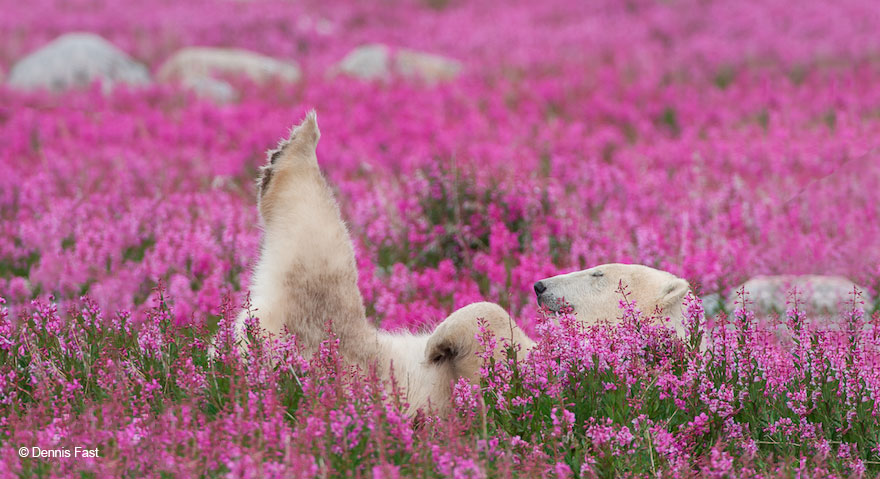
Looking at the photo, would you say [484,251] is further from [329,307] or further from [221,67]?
[221,67]

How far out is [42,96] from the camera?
14469 mm

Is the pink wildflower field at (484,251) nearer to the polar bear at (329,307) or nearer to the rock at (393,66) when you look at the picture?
the polar bear at (329,307)

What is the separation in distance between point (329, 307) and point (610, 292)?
1592 mm

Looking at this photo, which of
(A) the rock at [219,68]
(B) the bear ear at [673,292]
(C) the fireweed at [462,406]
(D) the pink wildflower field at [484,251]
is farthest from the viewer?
(A) the rock at [219,68]

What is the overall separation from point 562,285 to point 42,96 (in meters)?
11.4

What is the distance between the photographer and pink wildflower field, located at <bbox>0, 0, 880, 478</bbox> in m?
3.63

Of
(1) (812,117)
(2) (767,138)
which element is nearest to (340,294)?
(2) (767,138)

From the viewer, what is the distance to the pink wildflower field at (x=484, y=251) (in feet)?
11.9

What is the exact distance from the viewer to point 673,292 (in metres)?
5.04

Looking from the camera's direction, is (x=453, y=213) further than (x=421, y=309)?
Yes

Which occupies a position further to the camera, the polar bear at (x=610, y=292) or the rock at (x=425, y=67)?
the rock at (x=425, y=67)

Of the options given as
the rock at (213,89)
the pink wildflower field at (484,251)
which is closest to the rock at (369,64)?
the pink wildflower field at (484,251)

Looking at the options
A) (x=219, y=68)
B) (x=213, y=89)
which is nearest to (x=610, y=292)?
(x=213, y=89)

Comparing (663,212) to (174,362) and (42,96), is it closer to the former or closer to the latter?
(174,362)
